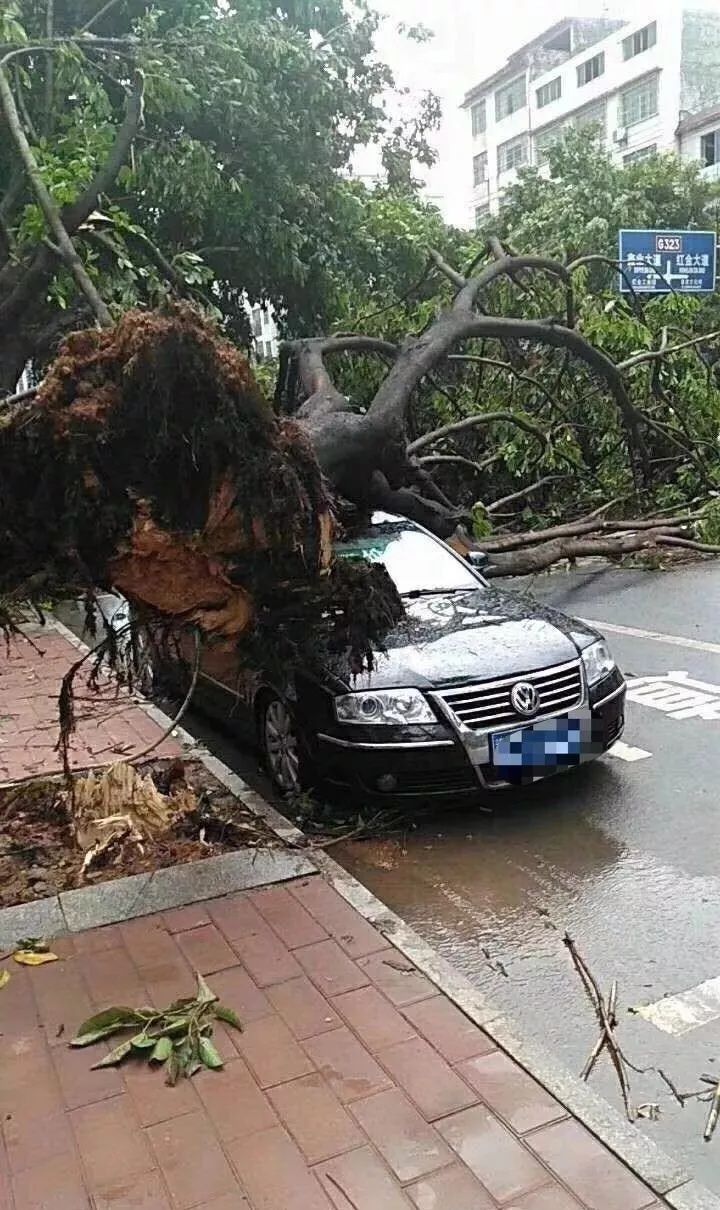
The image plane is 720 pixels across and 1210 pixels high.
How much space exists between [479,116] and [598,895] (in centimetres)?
5832

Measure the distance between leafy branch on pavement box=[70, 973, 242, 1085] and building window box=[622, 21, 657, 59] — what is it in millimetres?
47179

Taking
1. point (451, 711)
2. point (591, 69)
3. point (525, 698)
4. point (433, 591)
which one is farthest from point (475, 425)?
point (591, 69)

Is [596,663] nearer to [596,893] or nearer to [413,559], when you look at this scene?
[596,893]

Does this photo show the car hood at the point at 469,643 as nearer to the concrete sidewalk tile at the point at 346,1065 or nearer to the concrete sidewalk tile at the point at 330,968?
the concrete sidewalk tile at the point at 330,968

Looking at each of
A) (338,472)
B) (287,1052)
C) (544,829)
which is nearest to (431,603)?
(338,472)

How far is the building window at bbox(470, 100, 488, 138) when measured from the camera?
54.8m

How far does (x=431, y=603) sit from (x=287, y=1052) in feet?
10.9

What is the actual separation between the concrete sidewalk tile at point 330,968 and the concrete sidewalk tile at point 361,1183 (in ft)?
2.83

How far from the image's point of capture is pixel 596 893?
14.6 feet

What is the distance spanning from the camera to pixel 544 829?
16.9 ft

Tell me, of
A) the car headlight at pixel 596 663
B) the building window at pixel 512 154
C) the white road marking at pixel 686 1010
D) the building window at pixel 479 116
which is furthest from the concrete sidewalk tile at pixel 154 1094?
the building window at pixel 479 116

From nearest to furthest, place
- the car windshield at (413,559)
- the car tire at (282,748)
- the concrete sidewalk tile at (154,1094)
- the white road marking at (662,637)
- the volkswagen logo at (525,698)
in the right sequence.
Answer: the concrete sidewalk tile at (154,1094), the volkswagen logo at (525,698), the car tire at (282,748), the car windshield at (413,559), the white road marking at (662,637)

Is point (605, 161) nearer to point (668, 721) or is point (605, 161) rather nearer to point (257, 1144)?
point (668, 721)

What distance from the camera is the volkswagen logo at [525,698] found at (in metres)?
5.12
